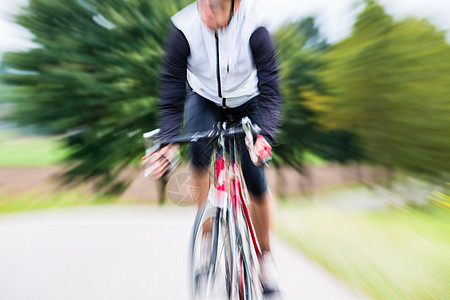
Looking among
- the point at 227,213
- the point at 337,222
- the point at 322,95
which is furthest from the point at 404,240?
the point at 322,95

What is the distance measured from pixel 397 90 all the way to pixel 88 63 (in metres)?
9.82

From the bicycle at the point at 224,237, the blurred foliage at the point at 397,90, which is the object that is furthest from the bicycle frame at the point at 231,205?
the blurred foliage at the point at 397,90

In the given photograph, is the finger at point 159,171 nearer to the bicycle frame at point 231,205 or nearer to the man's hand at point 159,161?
the man's hand at point 159,161

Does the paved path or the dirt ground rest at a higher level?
the paved path

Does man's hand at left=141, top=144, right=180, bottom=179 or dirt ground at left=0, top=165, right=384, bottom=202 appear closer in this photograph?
man's hand at left=141, top=144, right=180, bottom=179

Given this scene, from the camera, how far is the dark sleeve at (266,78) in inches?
90.6

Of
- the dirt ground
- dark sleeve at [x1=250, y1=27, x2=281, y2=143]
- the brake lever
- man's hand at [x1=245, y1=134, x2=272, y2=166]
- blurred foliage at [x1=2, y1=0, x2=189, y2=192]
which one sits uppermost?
blurred foliage at [x1=2, y1=0, x2=189, y2=192]

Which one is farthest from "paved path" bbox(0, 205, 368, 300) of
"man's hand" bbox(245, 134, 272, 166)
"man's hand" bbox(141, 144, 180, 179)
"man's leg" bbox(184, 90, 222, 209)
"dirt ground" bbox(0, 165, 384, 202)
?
"dirt ground" bbox(0, 165, 384, 202)

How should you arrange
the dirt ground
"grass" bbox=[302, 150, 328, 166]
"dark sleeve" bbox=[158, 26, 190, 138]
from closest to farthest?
"dark sleeve" bbox=[158, 26, 190, 138], the dirt ground, "grass" bbox=[302, 150, 328, 166]

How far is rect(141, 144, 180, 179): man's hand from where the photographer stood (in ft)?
7.16

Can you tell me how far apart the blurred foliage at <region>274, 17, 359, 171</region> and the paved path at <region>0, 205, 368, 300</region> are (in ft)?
33.3

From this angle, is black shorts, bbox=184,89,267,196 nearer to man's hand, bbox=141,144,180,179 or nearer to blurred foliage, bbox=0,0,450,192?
man's hand, bbox=141,144,180,179

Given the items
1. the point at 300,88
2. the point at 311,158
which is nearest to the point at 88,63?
the point at 300,88

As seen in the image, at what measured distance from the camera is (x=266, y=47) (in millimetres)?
2316
